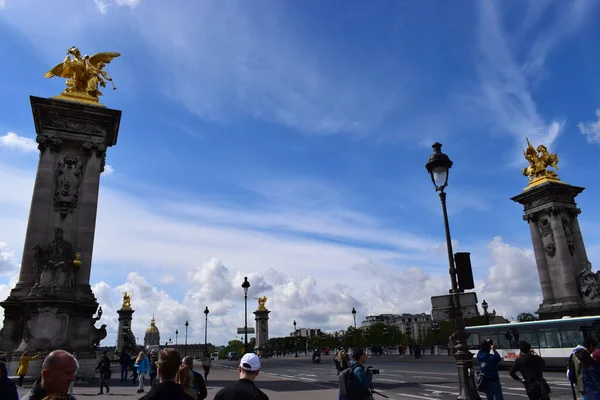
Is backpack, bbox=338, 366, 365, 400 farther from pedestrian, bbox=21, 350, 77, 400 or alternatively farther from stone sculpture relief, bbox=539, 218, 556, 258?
stone sculpture relief, bbox=539, 218, 556, 258

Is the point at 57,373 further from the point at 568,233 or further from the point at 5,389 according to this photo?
the point at 568,233

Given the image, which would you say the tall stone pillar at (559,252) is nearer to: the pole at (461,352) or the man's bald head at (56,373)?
the pole at (461,352)

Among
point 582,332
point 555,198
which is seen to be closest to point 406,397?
point 582,332

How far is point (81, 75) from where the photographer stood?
3116 cm

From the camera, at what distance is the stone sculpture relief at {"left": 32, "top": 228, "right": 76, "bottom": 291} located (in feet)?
76.5

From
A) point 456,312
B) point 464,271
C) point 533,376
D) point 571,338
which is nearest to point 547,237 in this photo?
point 571,338

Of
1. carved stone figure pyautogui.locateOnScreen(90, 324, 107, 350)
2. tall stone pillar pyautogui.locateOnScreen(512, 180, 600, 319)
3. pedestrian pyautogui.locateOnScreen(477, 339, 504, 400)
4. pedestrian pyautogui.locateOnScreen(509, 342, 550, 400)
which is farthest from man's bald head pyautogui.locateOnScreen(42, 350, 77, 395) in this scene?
tall stone pillar pyautogui.locateOnScreen(512, 180, 600, 319)

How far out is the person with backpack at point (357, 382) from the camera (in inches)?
278

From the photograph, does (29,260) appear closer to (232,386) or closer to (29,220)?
(29,220)

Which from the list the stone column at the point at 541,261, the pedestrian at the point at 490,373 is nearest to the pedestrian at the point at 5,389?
the pedestrian at the point at 490,373

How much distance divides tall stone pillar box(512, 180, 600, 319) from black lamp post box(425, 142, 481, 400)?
1357 inches

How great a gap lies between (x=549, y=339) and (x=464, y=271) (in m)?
23.0

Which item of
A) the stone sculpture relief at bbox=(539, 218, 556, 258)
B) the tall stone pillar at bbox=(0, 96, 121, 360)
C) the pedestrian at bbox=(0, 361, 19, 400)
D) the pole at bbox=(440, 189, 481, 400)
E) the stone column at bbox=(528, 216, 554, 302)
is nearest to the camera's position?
the pedestrian at bbox=(0, 361, 19, 400)

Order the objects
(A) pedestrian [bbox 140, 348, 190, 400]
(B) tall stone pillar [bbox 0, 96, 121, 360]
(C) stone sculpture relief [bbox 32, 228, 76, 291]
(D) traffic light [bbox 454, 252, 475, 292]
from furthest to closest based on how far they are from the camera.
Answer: (C) stone sculpture relief [bbox 32, 228, 76, 291]
(B) tall stone pillar [bbox 0, 96, 121, 360]
(D) traffic light [bbox 454, 252, 475, 292]
(A) pedestrian [bbox 140, 348, 190, 400]
